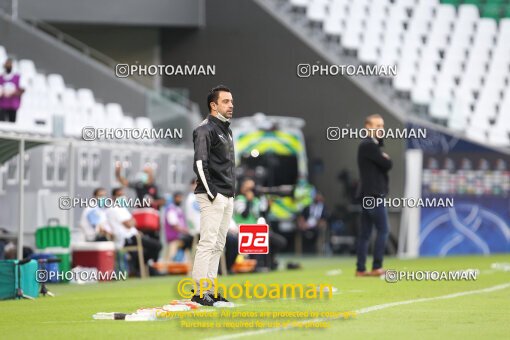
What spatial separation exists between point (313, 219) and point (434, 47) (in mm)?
5737

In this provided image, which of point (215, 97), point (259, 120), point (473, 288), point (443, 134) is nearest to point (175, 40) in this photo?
point (259, 120)

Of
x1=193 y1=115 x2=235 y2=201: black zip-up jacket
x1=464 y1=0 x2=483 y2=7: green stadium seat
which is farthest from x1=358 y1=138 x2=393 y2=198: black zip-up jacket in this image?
x1=464 y1=0 x2=483 y2=7: green stadium seat

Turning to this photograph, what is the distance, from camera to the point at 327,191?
30.3 m

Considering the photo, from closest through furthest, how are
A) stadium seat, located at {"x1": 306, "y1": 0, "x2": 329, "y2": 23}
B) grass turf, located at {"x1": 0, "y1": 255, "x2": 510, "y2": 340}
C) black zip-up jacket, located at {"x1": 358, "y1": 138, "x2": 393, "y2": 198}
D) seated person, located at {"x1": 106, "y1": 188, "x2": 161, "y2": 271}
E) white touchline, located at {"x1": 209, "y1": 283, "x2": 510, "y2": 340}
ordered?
1. white touchline, located at {"x1": 209, "y1": 283, "x2": 510, "y2": 340}
2. grass turf, located at {"x1": 0, "y1": 255, "x2": 510, "y2": 340}
3. black zip-up jacket, located at {"x1": 358, "y1": 138, "x2": 393, "y2": 198}
4. seated person, located at {"x1": 106, "y1": 188, "x2": 161, "y2": 271}
5. stadium seat, located at {"x1": 306, "y1": 0, "x2": 329, "y2": 23}

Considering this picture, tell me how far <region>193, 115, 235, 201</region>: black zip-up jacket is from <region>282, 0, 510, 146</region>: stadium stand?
1721 cm

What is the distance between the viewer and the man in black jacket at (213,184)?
1166 centimetres

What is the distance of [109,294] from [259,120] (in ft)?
45.3

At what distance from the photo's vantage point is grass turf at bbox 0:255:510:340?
9.59m

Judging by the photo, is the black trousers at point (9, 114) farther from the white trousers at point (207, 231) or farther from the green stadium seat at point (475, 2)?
the green stadium seat at point (475, 2)

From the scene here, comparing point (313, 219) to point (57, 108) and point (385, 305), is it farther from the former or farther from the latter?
point (385, 305)

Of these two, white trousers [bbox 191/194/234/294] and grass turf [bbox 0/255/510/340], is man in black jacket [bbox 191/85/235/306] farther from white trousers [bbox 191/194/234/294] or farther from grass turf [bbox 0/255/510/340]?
grass turf [bbox 0/255/510/340]

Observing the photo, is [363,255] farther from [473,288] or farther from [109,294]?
[109,294]

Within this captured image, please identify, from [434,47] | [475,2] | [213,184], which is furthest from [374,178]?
[475,2]

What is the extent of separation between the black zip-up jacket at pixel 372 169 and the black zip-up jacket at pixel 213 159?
5.39 metres
